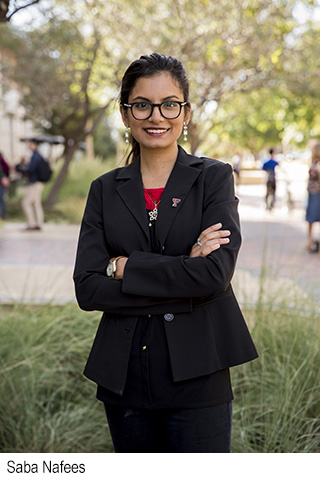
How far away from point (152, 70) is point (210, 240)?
65 centimetres

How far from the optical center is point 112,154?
40.2 m

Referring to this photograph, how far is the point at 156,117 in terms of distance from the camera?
216 centimetres

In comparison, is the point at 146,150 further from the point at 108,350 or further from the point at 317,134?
the point at 317,134

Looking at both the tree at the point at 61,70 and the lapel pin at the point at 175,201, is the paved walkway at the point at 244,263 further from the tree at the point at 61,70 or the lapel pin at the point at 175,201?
the tree at the point at 61,70

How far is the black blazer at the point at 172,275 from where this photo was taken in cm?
208

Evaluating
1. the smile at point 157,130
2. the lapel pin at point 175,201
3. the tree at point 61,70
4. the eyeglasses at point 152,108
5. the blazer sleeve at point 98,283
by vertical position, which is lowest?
the blazer sleeve at point 98,283

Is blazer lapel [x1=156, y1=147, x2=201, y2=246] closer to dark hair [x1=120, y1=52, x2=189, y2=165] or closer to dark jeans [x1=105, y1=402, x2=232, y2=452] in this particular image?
dark hair [x1=120, y1=52, x2=189, y2=165]

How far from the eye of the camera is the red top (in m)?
2.22

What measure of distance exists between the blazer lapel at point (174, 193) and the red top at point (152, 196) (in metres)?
0.07

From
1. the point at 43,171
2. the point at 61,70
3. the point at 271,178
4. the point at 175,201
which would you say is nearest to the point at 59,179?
the point at 61,70

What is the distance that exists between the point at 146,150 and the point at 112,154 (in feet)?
126

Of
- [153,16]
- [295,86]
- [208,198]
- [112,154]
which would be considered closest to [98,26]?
[153,16]

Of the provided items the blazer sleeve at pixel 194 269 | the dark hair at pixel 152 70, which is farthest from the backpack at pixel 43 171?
the blazer sleeve at pixel 194 269

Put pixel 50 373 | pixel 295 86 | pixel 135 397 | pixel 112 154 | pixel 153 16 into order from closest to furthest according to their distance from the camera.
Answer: pixel 135 397 → pixel 50 373 → pixel 153 16 → pixel 295 86 → pixel 112 154
